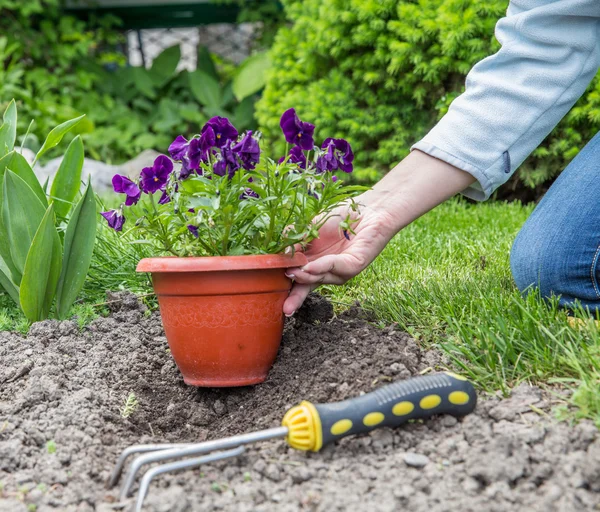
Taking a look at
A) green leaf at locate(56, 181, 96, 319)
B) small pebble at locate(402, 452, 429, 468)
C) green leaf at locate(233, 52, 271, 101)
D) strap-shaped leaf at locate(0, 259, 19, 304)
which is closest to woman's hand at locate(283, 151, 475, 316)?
small pebble at locate(402, 452, 429, 468)

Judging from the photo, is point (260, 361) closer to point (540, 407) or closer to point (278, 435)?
point (278, 435)

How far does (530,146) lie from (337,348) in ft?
2.81

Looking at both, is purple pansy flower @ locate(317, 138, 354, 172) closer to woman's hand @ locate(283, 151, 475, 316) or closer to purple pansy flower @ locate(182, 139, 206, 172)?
woman's hand @ locate(283, 151, 475, 316)

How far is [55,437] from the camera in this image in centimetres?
155

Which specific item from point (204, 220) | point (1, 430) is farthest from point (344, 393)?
point (1, 430)

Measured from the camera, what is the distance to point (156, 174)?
1758mm

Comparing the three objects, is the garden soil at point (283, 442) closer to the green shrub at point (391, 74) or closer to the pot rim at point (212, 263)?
the pot rim at point (212, 263)

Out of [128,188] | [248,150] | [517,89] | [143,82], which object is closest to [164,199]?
[128,188]

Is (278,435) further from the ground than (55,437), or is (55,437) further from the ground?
(278,435)

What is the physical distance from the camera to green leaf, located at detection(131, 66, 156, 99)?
20.9ft

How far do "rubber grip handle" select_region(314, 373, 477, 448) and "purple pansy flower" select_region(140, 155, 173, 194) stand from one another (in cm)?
74

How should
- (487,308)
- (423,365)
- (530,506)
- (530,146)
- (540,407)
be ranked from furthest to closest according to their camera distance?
(530,146) < (487,308) < (423,365) < (540,407) < (530,506)

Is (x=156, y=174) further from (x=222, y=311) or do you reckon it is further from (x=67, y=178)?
(x=67, y=178)

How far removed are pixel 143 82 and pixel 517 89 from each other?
16.4 feet
